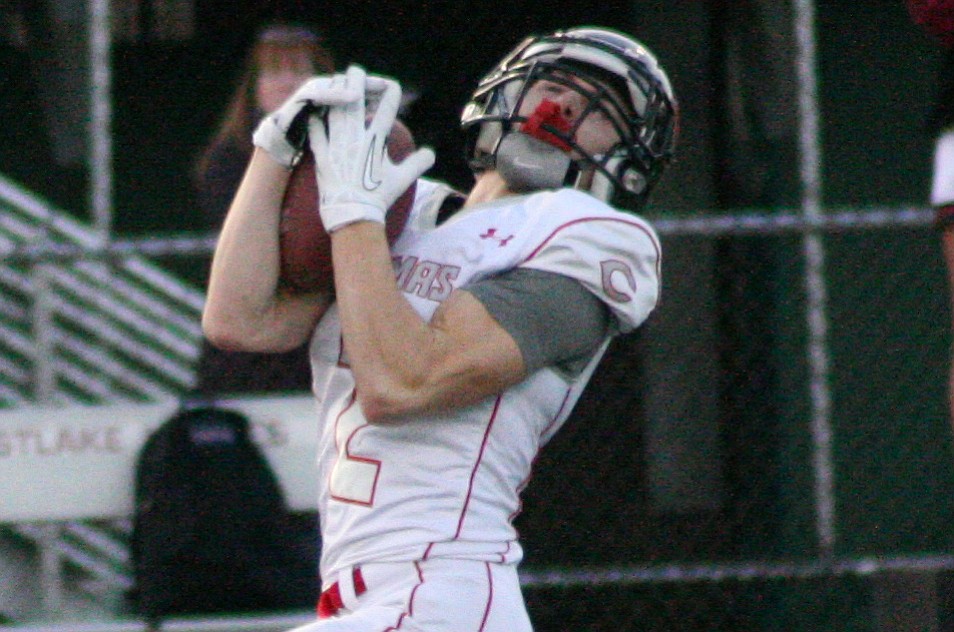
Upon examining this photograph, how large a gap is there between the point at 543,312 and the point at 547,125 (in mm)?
358

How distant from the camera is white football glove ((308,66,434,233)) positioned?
2193 millimetres

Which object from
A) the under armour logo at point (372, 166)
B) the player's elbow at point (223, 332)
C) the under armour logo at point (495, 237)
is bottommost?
the player's elbow at point (223, 332)

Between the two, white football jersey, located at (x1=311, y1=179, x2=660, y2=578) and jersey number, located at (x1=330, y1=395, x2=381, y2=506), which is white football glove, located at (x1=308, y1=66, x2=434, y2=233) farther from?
jersey number, located at (x1=330, y1=395, x2=381, y2=506)

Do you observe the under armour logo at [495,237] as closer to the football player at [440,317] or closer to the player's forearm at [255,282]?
the football player at [440,317]

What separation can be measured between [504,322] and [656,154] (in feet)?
1.70

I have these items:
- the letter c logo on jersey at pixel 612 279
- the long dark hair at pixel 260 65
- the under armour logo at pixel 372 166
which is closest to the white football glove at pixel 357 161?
the under armour logo at pixel 372 166

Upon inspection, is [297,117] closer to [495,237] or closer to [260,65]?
[495,237]

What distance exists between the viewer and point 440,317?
7.29ft

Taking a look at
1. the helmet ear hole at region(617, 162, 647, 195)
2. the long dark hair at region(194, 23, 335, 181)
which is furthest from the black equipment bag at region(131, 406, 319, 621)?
the helmet ear hole at region(617, 162, 647, 195)

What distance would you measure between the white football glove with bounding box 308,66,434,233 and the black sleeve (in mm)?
194

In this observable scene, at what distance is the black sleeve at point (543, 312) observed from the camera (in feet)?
7.25

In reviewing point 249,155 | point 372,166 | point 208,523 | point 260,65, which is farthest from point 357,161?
point 260,65

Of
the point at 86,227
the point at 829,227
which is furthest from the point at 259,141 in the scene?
the point at 86,227

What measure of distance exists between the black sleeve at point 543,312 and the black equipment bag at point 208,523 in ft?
6.28
